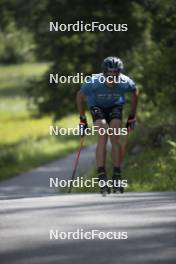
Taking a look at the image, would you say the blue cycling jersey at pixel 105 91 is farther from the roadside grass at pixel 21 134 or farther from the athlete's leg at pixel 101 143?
the roadside grass at pixel 21 134

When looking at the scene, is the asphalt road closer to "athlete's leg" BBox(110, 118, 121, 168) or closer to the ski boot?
the ski boot

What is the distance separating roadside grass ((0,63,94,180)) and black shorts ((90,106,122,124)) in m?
15.4

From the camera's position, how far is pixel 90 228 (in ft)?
29.9

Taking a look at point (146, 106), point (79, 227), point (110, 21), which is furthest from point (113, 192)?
point (110, 21)

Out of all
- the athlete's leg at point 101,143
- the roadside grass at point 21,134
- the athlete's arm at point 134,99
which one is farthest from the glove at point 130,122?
the roadside grass at point 21,134

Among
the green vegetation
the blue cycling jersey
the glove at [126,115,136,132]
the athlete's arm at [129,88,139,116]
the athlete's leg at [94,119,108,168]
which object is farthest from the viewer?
the green vegetation

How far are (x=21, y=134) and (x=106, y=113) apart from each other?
50136mm

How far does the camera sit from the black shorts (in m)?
12.9

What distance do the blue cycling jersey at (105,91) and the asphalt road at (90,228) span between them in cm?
135

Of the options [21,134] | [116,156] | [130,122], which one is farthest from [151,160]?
[21,134]

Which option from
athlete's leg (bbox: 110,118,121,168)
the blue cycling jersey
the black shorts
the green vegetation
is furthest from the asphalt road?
the green vegetation

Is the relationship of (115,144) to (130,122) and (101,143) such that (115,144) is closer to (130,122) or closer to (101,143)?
(101,143)

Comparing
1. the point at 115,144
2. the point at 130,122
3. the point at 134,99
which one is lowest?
the point at 115,144

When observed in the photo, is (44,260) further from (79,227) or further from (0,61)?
(0,61)
